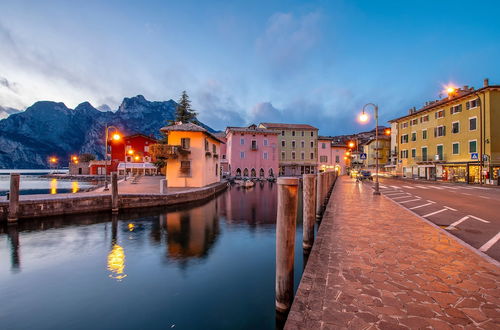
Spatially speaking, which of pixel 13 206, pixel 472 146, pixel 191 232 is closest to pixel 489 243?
pixel 191 232

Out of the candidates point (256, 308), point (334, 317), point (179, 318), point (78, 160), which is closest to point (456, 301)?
point (334, 317)

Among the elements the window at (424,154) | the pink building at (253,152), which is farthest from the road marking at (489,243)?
the pink building at (253,152)

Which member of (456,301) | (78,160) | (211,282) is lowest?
(211,282)

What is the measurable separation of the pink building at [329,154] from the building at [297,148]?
141 cm

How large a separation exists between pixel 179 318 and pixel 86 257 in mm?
6491

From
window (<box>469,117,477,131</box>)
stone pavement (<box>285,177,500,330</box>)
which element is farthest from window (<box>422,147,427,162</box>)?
stone pavement (<box>285,177,500,330</box>)

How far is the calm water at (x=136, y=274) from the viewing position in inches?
239

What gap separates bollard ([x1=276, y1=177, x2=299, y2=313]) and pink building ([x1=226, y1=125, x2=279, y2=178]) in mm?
50359

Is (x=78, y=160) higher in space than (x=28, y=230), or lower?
higher

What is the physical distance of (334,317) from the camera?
339cm

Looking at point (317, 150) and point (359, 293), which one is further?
point (317, 150)

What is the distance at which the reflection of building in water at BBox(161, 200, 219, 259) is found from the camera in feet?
35.5

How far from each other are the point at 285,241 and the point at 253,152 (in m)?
51.4

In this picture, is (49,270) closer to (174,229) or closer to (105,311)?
(105,311)
